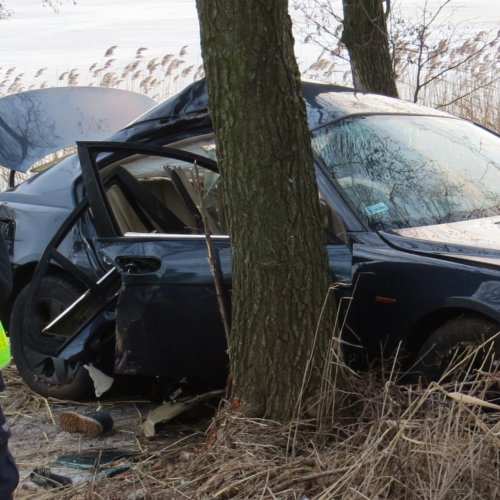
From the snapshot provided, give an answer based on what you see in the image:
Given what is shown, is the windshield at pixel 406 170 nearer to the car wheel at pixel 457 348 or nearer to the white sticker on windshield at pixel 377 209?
the white sticker on windshield at pixel 377 209

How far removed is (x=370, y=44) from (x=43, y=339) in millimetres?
3752

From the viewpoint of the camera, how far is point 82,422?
4.55 meters

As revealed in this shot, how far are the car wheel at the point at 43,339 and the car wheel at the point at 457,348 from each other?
6.37 feet

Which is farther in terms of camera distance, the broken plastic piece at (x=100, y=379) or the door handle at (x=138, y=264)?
the broken plastic piece at (x=100, y=379)

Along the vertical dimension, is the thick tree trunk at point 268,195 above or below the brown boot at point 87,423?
above

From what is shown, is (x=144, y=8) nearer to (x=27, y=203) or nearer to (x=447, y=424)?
(x=27, y=203)

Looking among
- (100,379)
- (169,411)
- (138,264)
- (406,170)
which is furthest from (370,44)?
(169,411)

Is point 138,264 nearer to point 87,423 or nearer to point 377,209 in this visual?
point 87,423

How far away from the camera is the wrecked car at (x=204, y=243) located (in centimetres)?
386

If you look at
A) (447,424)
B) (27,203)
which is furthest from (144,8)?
(447,424)

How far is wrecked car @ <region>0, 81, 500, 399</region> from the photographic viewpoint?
3857mm

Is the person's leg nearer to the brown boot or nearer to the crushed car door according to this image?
the crushed car door

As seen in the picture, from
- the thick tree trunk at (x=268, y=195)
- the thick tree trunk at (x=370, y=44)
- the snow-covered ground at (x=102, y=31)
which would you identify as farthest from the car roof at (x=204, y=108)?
the snow-covered ground at (x=102, y=31)

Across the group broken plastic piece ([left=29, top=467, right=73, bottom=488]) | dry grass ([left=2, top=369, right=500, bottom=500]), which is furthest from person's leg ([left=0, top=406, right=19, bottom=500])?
broken plastic piece ([left=29, top=467, right=73, bottom=488])
